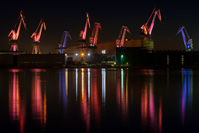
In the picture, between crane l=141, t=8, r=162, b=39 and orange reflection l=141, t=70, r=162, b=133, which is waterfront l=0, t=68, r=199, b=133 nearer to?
orange reflection l=141, t=70, r=162, b=133

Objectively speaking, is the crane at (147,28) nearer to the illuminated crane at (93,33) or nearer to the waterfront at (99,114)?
the illuminated crane at (93,33)

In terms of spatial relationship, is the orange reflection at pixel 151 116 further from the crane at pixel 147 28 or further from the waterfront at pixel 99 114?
the crane at pixel 147 28

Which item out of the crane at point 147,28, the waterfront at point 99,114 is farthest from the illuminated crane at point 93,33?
the waterfront at point 99,114

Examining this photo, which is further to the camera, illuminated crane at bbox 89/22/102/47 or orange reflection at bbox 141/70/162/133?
illuminated crane at bbox 89/22/102/47

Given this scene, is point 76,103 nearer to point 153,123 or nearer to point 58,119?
point 58,119

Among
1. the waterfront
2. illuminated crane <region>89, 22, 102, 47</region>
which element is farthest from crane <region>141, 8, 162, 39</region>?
the waterfront

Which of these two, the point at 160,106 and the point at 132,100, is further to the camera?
the point at 132,100

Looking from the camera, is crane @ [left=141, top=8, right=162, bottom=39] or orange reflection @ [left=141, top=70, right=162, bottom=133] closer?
orange reflection @ [left=141, top=70, right=162, bottom=133]

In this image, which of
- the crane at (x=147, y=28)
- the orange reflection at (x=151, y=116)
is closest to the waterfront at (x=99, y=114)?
A: the orange reflection at (x=151, y=116)

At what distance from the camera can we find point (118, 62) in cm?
8919

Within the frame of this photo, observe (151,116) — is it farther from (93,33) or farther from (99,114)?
(93,33)

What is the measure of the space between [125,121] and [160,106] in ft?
10.3

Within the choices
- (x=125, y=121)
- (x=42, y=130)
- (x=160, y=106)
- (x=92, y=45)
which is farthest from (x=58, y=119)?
(x=92, y=45)

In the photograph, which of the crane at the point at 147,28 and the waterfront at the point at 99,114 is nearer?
the waterfront at the point at 99,114
